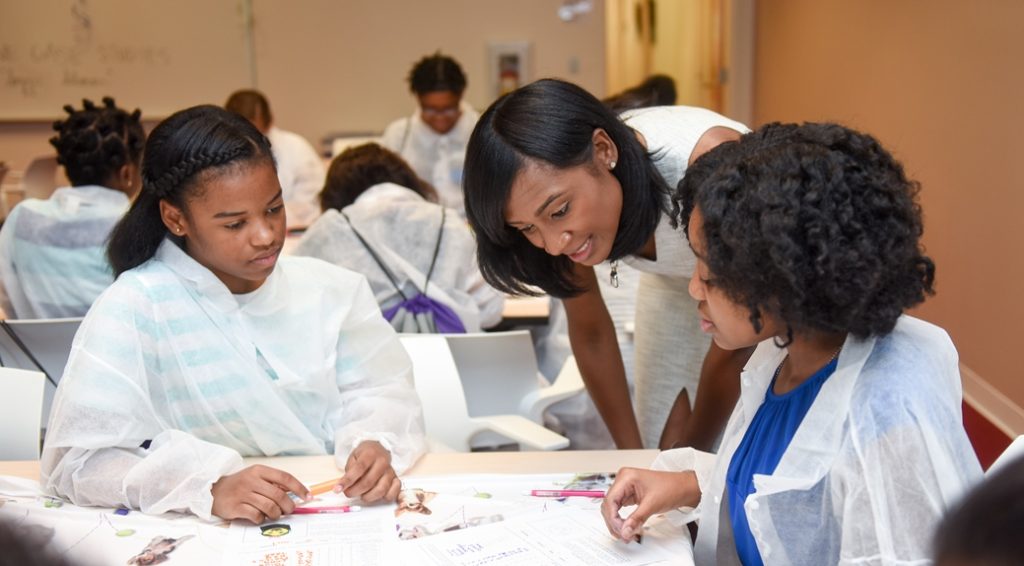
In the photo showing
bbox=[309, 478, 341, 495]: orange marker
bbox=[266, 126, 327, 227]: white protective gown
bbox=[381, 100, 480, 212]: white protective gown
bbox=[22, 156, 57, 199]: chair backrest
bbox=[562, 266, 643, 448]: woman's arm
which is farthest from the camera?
Answer: bbox=[22, 156, 57, 199]: chair backrest

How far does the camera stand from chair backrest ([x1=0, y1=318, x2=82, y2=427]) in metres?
2.30

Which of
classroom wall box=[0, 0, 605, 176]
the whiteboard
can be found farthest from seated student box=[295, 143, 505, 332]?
the whiteboard

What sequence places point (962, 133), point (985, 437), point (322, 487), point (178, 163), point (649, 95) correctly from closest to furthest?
1. point (322, 487)
2. point (178, 163)
3. point (985, 437)
4. point (962, 133)
5. point (649, 95)

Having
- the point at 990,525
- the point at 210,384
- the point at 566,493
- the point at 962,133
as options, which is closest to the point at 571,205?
the point at 566,493

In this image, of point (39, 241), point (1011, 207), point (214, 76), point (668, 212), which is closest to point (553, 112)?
point (668, 212)

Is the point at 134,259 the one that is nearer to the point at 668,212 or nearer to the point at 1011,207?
the point at 668,212

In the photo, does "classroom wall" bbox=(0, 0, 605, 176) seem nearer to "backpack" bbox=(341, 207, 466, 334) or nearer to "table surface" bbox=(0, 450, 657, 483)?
"backpack" bbox=(341, 207, 466, 334)

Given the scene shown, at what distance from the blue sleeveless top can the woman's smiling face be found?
40 centimetres

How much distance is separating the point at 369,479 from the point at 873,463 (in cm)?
74

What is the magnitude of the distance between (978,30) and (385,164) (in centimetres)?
216

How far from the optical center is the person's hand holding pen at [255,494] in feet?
4.46

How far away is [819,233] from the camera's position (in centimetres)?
103

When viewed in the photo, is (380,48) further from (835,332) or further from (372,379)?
(835,332)

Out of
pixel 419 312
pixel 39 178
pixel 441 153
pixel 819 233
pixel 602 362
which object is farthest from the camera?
pixel 39 178
